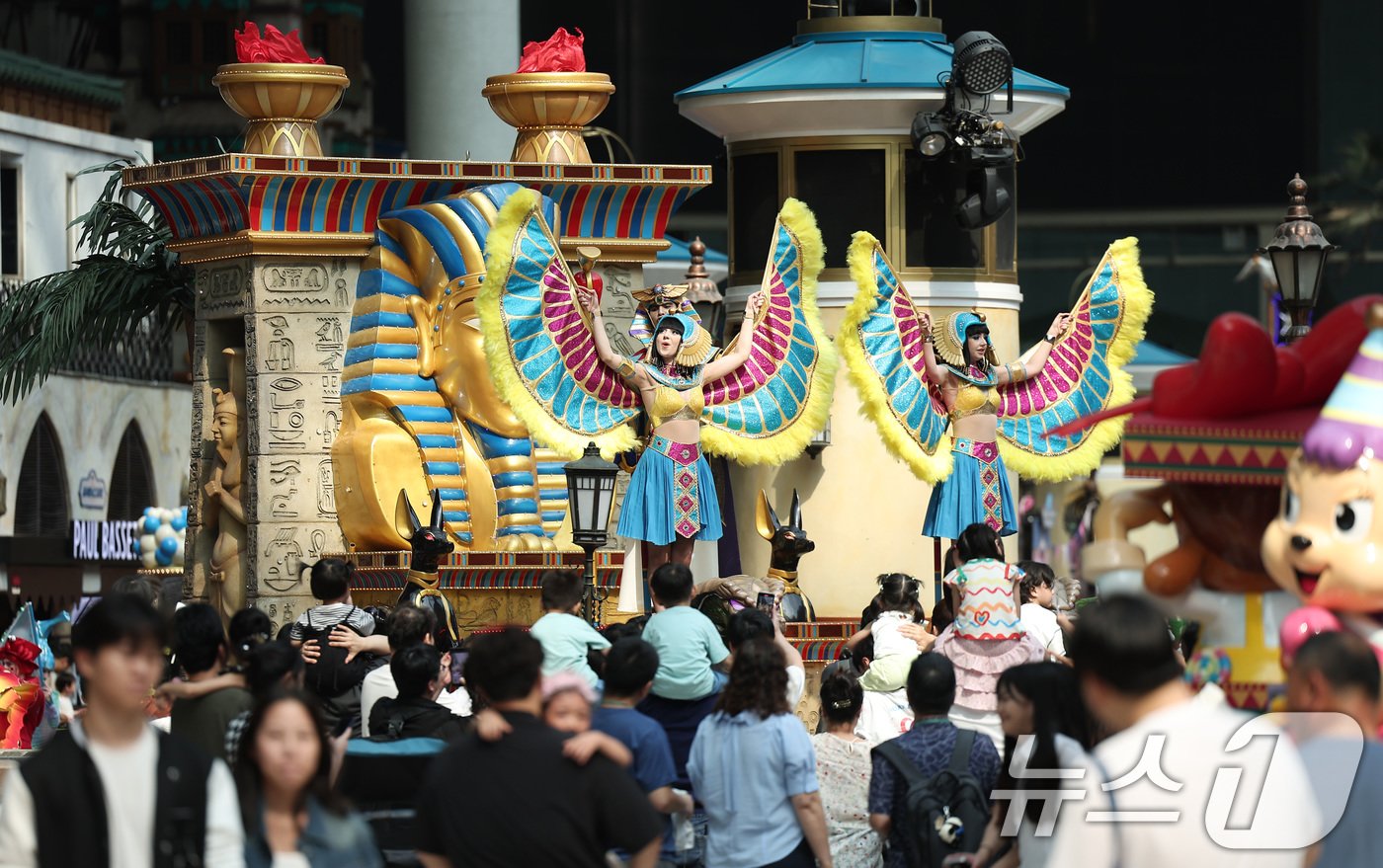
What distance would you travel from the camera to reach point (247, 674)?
28.1 feet

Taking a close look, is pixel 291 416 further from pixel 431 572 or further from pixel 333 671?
pixel 333 671

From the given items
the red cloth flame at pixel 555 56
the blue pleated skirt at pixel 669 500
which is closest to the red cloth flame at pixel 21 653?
the blue pleated skirt at pixel 669 500

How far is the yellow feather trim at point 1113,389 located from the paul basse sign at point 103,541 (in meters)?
18.7

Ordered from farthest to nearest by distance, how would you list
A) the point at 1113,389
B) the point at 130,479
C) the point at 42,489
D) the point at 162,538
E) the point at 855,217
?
the point at 130,479 < the point at 42,489 < the point at 162,538 < the point at 855,217 < the point at 1113,389

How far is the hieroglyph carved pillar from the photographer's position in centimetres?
1572

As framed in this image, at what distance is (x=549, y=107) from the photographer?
53.8 ft

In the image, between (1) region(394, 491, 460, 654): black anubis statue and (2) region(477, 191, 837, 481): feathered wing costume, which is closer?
(1) region(394, 491, 460, 654): black anubis statue

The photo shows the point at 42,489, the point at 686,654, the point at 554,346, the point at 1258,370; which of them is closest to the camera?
the point at 1258,370

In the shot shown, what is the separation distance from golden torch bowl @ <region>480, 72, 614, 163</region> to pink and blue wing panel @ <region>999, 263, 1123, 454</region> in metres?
2.89

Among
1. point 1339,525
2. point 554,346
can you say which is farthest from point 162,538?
point 1339,525

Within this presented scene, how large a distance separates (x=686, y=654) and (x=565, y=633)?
46 cm

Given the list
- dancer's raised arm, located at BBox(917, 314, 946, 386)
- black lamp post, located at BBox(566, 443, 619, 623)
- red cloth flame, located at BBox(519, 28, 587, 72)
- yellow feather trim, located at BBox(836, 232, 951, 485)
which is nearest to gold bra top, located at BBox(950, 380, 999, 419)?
dancer's raised arm, located at BBox(917, 314, 946, 386)

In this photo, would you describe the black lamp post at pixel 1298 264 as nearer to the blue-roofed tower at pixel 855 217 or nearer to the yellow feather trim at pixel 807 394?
the yellow feather trim at pixel 807 394

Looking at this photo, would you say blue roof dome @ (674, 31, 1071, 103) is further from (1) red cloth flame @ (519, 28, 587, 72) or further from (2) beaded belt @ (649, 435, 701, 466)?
(2) beaded belt @ (649, 435, 701, 466)
